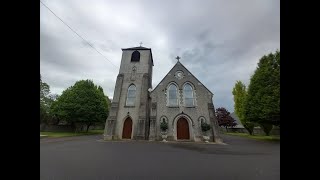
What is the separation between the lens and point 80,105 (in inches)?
1239

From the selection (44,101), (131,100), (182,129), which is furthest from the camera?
(44,101)

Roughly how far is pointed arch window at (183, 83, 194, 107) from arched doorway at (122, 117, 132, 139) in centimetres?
737

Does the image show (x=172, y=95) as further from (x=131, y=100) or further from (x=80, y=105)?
Answer: (x=80, y=105)

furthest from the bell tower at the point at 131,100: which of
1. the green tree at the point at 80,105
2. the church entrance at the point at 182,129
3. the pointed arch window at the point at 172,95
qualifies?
the green tree at the point at 80,105

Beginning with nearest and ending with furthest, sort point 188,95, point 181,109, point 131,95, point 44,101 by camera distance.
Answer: point 181,109 → point 188,95 → point 131,95 → point 44,101

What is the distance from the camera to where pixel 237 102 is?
42344 millimetres

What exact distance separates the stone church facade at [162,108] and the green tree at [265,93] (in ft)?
15.7

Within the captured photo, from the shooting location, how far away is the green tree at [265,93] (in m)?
19.7

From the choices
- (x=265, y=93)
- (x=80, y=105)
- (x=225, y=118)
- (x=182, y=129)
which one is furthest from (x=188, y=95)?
(x=225, y=118)

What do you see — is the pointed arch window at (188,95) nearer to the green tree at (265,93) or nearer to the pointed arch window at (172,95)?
the pointed arch window at (172,95)

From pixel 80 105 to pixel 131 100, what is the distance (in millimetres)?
11804
